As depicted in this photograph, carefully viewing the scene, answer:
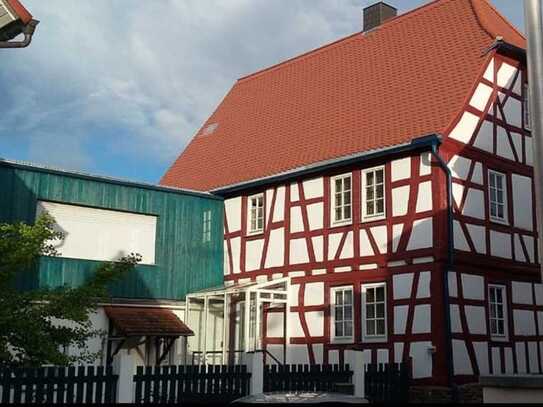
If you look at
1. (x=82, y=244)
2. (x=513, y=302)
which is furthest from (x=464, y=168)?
(x=82, y=244)

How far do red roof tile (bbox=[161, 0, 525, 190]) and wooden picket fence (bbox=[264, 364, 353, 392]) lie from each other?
5566 mm

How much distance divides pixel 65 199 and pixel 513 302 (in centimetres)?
1076

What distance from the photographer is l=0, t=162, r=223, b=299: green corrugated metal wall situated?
57.6 feet

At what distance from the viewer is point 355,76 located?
20750 mm

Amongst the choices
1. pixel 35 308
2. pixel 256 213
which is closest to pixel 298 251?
pixel 256 213

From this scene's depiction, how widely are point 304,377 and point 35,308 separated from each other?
5.11 meters

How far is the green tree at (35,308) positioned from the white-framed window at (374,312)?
7.48 meters

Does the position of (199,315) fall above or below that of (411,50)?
below

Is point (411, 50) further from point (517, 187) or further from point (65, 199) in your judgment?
point (65, 199)

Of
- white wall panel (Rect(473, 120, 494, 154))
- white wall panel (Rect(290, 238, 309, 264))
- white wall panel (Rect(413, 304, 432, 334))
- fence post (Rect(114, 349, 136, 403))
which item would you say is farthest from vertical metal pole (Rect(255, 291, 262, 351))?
fence post (Rect(114, 349, 136, 403))

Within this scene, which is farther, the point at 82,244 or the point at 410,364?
the point at 82,244

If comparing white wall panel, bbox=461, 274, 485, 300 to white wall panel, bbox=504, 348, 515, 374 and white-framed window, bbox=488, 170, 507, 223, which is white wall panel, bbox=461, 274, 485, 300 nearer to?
white wall panel, bbox=504, 348, 515, 374

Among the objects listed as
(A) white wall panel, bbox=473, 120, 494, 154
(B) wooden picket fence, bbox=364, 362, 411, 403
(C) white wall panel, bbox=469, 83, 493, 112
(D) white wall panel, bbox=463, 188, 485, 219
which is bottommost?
(B) wooden picket fence, bbox=364, 362, 411, 403

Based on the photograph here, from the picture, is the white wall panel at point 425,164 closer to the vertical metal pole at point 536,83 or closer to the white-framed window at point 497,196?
the white-framed window at point 497,196
